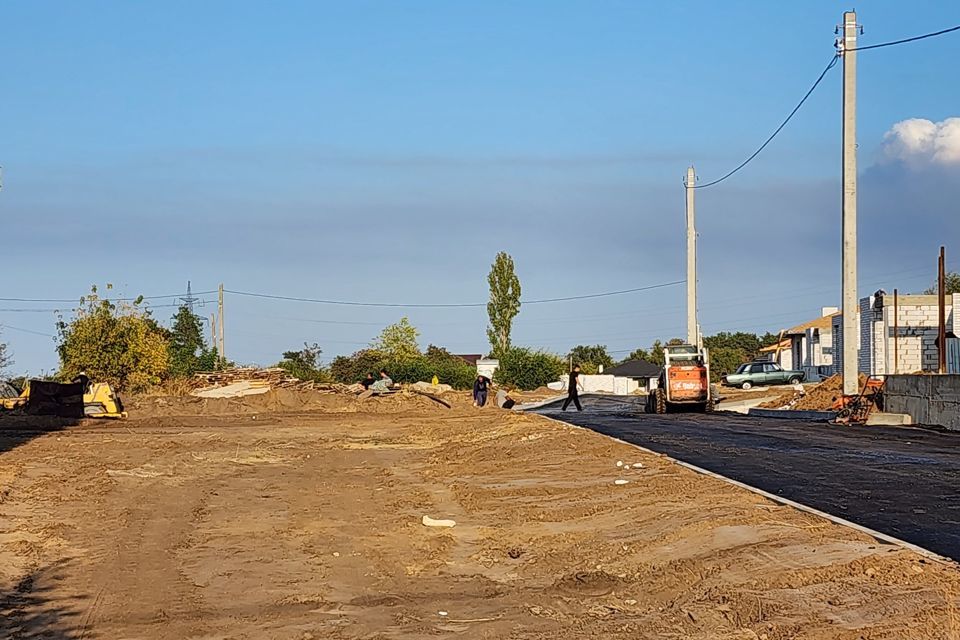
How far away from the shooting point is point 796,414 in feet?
126

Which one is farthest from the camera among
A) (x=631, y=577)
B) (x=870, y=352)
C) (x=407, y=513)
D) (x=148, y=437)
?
(x=870, y=352)

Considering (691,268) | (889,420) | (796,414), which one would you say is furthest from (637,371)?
(889,420)

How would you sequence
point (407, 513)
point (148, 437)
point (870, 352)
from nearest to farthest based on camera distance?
point (407, 513)
point (148, 437)
point (870, 352)

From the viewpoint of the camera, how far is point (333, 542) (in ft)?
43.9

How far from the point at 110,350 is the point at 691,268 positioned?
28628mm

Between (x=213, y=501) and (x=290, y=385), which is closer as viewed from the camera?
(x=213, y=501)

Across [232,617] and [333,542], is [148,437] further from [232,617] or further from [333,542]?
[232,617]

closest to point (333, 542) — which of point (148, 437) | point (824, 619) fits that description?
point (824, 619)

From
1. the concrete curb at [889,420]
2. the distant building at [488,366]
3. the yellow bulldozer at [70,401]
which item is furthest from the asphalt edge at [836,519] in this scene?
the distant building at [488,366]

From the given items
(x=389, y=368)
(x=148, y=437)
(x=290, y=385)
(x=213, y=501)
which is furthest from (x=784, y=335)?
(x=213, y=501)

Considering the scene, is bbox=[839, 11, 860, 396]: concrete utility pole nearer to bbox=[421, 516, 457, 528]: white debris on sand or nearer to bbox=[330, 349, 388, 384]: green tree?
bbox=[421, 516, 457, 528]: white debris on sand

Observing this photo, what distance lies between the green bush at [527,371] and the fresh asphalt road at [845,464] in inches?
2341

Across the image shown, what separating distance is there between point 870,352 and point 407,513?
42.1 metres

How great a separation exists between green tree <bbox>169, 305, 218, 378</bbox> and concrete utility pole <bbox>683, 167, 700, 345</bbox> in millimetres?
26846
